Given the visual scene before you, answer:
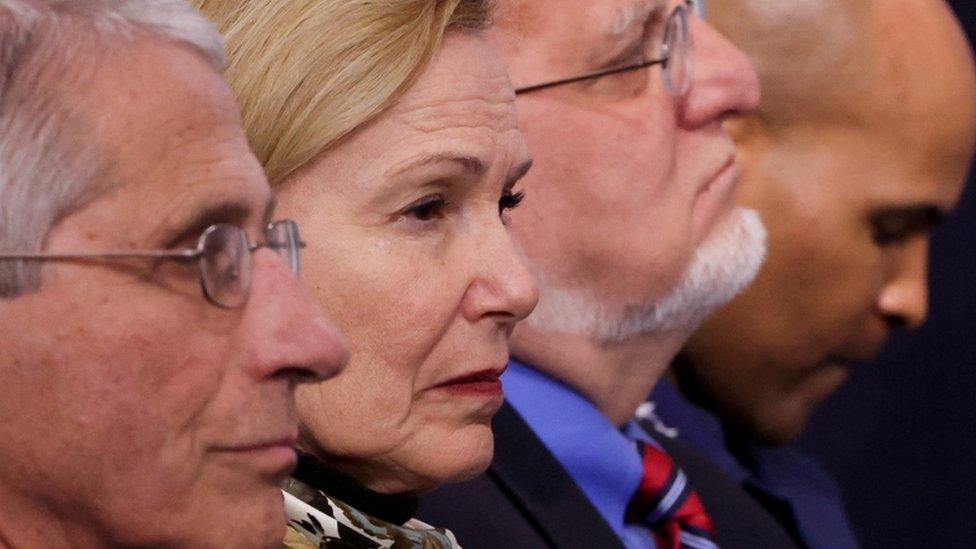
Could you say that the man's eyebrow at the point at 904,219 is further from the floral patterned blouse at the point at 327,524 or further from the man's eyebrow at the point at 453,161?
the floral patterned blouse at the point at 327,524

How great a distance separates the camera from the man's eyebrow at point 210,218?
1.34m

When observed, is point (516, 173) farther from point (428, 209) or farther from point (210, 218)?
point (210, 218)

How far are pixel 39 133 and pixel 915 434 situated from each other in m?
3.02

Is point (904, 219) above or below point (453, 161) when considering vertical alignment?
below

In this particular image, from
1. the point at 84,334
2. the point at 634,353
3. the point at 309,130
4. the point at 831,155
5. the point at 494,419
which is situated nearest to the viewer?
the point at 84,334

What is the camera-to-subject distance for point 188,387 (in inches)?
52.9

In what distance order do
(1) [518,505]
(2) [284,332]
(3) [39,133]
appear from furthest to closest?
1. (1) [518,505]
2. (2) [284,332]
3. (3) [39,133]

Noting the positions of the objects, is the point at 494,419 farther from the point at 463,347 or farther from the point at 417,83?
the point at 417,83

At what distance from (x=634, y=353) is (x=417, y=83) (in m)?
0.76

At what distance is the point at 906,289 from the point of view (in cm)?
320

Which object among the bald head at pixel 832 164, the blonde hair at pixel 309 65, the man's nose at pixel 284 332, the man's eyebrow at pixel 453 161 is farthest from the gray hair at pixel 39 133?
the bald head at pixel 832 164

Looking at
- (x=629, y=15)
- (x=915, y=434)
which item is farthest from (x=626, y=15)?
(x=915, y=434)

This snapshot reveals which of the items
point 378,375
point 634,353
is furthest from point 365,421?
point 634,353

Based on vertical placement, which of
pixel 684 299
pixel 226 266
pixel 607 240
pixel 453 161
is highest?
pixel 226 266
